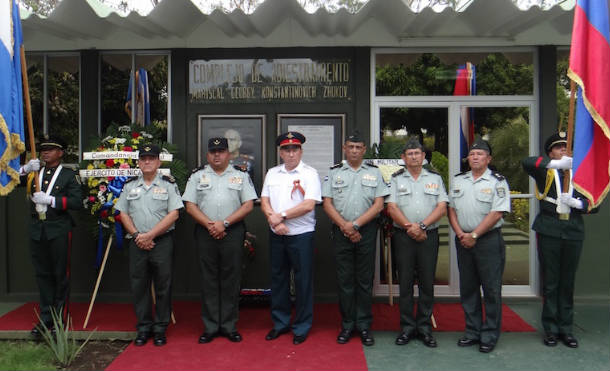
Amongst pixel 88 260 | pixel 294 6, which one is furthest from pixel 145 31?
pixel 88 260

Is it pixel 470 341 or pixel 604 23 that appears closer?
pixel 604 23

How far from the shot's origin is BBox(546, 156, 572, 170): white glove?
414 centimetres

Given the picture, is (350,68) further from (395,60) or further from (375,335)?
(375,335)

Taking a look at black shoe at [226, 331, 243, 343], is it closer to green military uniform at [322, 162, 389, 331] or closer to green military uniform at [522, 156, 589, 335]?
green military uniform at [322, 162, 389, 331]

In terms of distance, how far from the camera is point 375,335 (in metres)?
4.61

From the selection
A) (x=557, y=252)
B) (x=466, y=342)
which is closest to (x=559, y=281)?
(x=557, y=252)

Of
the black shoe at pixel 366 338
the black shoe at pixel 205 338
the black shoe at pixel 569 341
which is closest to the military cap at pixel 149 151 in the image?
the black shoe at pixel 205 338

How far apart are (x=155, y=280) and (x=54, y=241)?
1.01 metres

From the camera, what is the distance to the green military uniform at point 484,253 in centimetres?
426

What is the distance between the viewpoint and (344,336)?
441 centimetres

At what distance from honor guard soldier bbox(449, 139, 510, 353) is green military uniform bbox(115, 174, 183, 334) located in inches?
98.1

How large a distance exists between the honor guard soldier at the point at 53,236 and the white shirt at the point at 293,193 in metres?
1.80

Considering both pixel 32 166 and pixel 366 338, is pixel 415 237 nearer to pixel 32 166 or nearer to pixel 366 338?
pixel 366 338

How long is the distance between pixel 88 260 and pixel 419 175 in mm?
3899
